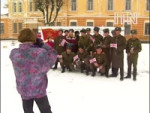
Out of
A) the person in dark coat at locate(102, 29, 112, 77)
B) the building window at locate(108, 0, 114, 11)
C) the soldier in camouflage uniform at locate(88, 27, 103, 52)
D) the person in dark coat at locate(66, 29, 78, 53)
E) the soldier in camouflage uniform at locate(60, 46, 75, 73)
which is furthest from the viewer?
the building window at locate(108, 0, 114, 11)

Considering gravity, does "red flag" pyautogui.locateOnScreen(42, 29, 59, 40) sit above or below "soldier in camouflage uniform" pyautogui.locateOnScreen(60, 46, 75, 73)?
above

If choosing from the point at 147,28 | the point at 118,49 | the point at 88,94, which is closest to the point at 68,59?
the point at 118,49

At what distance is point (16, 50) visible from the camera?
196 cm

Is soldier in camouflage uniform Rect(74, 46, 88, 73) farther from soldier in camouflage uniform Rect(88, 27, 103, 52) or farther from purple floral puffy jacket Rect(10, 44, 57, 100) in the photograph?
purple floral puffy jacket Rect(10, 44, 57, 100)

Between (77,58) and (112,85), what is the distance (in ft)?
3.43

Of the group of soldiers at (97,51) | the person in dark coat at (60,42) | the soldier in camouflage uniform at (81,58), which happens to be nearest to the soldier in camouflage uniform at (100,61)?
the group of soldiers at (97,51)

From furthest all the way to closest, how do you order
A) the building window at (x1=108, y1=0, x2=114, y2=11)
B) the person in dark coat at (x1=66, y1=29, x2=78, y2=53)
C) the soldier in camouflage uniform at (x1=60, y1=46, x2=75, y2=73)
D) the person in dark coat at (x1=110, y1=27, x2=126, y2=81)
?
the building window at (x1=108, y1=0, x2=114, y2=11), the person in dark coat at (x1=66, y1=29, x2=78, y2=53), the soldier in camouflage uniform at (x1=60, y1=46, x2=75, y2=73), the person in dark coat at (x1=110, y1=27, x2=126, y2=81)

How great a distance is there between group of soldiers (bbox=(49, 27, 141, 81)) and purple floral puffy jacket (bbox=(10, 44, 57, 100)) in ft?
8.93

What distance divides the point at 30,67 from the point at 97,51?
2.93m

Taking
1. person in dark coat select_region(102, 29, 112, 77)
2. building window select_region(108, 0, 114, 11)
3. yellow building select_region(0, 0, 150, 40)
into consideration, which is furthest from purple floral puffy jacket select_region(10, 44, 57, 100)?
building window select_region(108, 0, 114, 11)

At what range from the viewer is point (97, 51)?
4.80m

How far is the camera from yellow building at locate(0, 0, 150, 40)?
1299 centimetres

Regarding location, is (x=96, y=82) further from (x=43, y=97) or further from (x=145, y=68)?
(x=43, y=97)

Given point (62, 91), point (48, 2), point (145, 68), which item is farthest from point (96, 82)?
point (48, 2)
